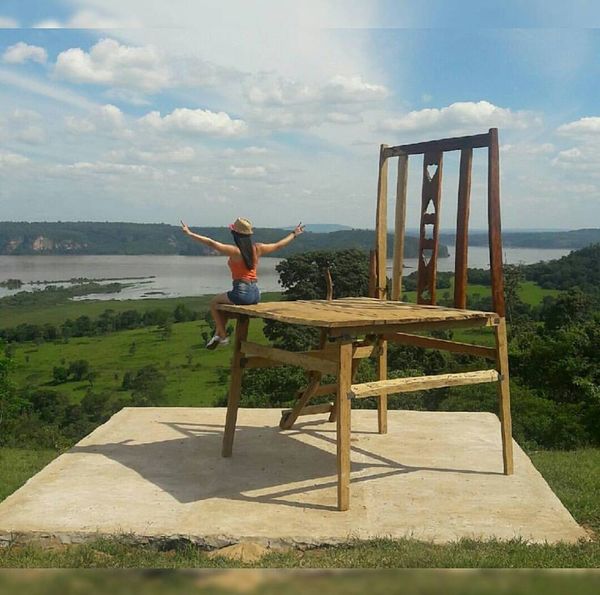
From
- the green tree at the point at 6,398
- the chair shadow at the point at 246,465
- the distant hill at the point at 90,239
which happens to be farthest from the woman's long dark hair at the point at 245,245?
the distant hill at the point at 90,239

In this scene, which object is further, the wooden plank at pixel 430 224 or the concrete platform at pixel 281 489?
the wooden plank at pixel 430 224

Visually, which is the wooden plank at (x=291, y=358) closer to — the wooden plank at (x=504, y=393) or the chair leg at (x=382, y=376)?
the chair leg at (x=382, y=376)

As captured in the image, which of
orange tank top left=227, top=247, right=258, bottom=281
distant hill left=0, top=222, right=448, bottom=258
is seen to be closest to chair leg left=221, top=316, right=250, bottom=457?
orange tank top left=227, top=247, right=258, bottom=281

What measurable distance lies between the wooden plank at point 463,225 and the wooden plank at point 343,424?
1034mm

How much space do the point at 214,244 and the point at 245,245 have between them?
0.17m

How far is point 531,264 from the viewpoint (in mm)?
27703

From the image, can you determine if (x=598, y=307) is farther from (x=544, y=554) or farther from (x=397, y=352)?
(x=544, y=554)

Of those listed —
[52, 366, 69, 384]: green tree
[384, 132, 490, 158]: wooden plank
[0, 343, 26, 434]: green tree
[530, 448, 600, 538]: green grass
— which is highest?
[384, 132, 490, 158]: wooden plank

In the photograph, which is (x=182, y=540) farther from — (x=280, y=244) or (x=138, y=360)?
(x=138, y=360)

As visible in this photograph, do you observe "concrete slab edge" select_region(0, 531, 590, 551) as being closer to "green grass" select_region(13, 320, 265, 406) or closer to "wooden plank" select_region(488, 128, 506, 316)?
"wooden plank" select_region(488, 128, 506, 316)

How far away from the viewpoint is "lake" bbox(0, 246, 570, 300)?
22156 mm

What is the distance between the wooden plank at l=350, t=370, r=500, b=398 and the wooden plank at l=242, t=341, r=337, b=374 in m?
0.15

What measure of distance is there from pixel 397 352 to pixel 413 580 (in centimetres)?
1735

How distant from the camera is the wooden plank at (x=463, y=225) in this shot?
3820mm
